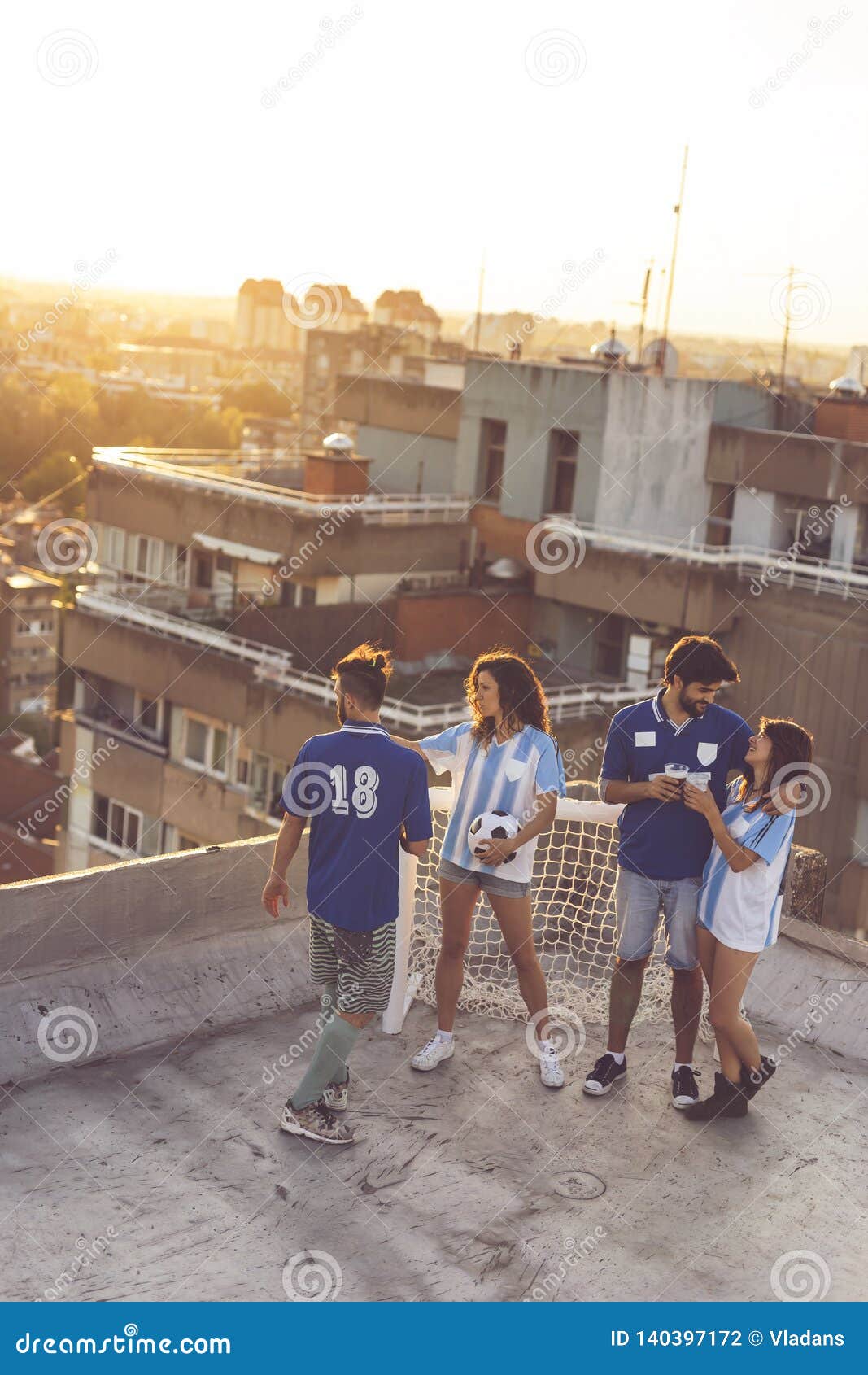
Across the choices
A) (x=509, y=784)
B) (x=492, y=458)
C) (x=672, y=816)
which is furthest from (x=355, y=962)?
(x=492, y=458)

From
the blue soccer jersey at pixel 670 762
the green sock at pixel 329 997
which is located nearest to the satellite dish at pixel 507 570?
the blue soccer jersey at pixel 670 762

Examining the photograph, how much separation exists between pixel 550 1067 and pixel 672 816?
1.03 meters

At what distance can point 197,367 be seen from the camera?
143m

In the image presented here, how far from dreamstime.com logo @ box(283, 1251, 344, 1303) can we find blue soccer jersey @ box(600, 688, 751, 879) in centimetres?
178

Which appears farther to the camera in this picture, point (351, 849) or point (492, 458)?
point (492, 458)

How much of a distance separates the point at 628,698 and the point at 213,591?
955cm

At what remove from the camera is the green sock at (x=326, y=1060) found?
4.86 metres

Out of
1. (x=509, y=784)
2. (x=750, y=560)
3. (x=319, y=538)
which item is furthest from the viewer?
(x=319, y=538)

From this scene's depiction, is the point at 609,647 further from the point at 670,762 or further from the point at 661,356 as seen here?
the point at 670,762

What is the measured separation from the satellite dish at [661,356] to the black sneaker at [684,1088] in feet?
88.0

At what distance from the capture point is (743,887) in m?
5.11
